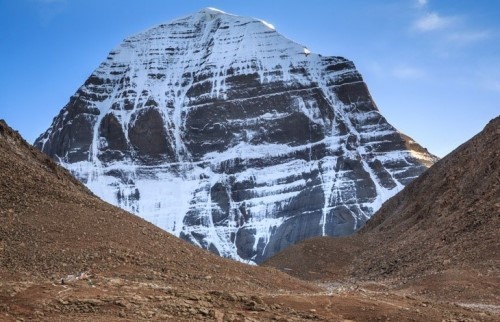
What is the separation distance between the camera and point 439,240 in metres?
43.6

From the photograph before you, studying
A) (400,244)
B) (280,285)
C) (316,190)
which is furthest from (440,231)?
(316,190)

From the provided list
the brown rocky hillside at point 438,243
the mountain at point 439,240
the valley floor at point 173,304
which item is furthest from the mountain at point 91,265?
the mountain at point 439,240

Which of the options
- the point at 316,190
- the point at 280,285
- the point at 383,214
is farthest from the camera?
the point at 316,190

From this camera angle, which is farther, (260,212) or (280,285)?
(260,212)

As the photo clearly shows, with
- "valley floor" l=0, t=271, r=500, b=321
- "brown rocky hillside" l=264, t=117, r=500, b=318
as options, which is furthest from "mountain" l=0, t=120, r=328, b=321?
"brown rocky hillside" l=264, t=117, r=500, b=318

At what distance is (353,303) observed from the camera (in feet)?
67.6

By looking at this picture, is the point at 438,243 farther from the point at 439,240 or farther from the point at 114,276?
the point at 114,276

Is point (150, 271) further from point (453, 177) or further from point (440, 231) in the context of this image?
point (453, 177)

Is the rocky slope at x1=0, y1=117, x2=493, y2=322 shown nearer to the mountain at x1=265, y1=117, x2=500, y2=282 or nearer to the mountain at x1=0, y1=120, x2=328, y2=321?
the mountain at x1=0, y1=120, x2=328, y2=321

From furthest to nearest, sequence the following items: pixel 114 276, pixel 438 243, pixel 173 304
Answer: pixel 438 243
pixel 114 276
pixel 173 304

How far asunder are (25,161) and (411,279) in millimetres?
20224

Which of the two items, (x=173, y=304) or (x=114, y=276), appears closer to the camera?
(x=173, y=304)

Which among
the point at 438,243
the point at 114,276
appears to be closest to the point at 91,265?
the point at 114,276

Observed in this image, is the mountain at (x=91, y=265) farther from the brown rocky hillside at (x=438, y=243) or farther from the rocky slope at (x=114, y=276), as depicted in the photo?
the brown rocky hillside at (x=438, y=243)
